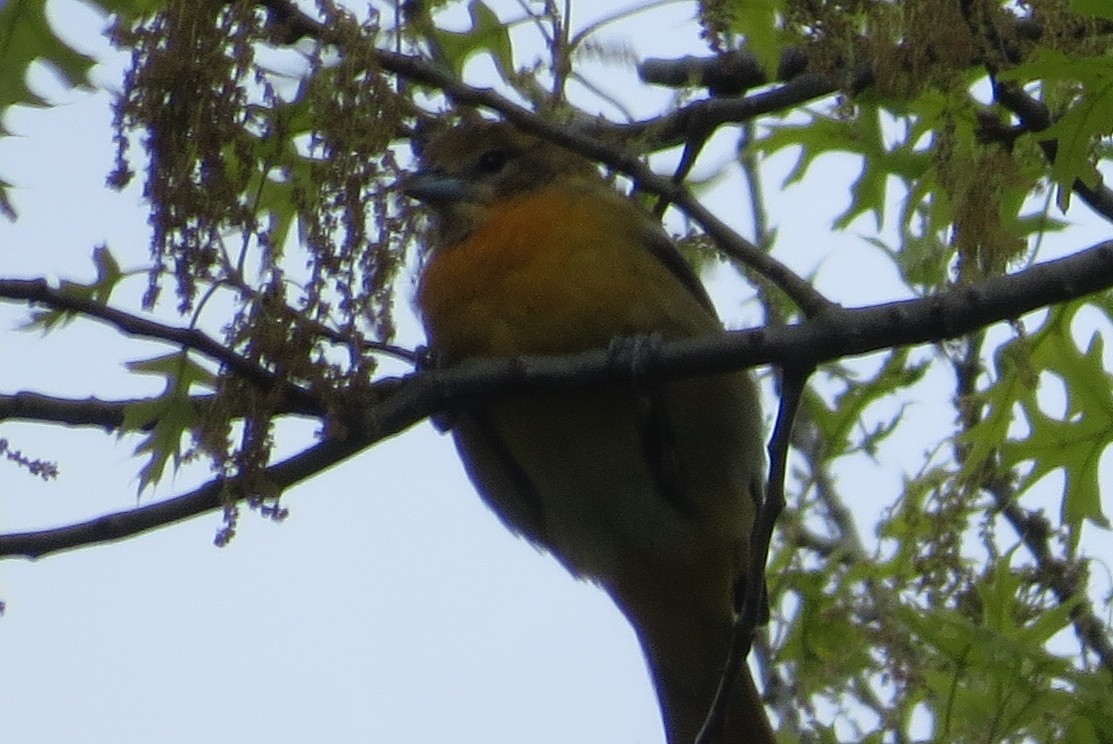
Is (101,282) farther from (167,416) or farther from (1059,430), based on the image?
(1059,430)

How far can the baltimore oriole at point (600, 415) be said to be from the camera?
12.7 feet

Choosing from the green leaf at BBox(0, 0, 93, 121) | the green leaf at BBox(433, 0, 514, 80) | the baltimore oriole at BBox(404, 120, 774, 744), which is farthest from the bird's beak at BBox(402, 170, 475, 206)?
the green leaf at BBox(0, 0, 93, 121)

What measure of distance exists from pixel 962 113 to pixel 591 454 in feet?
3.86

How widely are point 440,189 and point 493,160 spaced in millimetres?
242

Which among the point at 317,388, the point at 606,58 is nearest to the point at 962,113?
the point at 606,58

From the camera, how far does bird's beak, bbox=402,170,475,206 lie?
435 cm

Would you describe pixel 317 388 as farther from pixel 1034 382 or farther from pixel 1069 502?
pixel 1069 502

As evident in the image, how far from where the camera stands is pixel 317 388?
8.46 feet

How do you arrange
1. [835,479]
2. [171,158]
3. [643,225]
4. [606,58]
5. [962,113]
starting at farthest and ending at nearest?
[835,479] → [643,225] → [962,113] → [606,58] → [171,158]

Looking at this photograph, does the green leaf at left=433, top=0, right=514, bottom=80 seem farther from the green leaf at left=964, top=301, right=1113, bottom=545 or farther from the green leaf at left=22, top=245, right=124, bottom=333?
the green leaf at left=964, top=301, right=1113, bottom=545

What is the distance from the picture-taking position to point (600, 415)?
3.91 m

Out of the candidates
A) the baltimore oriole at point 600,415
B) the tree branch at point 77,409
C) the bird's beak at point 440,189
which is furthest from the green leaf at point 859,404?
the tree branch at point 77,409

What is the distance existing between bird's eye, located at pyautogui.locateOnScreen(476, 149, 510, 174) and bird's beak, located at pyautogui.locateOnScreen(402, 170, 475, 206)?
12 centimetres

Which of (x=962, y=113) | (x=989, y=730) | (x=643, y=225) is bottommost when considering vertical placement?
(x=989, y=730)
